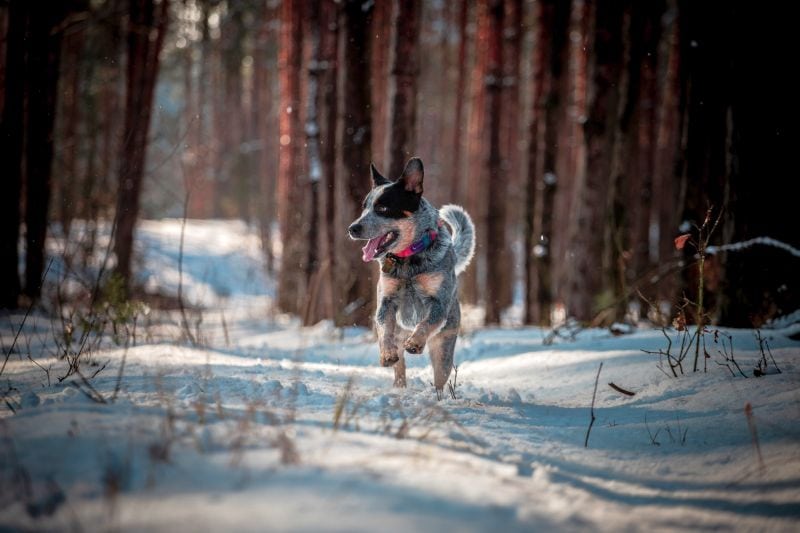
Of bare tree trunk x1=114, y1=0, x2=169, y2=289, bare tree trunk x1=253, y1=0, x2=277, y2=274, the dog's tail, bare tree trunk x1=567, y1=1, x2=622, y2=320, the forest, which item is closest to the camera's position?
the forest

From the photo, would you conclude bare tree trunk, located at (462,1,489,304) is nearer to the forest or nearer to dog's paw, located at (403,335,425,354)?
the forest

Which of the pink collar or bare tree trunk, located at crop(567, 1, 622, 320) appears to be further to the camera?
bare tree trunk, located at crop(567, 1, 622, 320)

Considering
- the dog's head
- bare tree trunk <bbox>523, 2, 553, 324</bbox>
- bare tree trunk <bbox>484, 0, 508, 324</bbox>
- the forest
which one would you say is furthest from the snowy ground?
bare tree trunk <bbox>523, 2, 553, 324</bbox>

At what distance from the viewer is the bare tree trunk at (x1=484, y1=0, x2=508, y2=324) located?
480 inches

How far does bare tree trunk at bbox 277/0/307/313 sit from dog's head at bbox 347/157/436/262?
862 cm

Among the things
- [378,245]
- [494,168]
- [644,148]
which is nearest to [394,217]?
[378,245]

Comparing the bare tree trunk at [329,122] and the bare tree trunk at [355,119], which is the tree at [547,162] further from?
the bare tree trunk at [355,119]

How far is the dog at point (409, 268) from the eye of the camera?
4141 mm

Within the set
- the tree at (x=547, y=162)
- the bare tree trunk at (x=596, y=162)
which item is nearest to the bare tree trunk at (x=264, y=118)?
the tree at (x=547, y=162)

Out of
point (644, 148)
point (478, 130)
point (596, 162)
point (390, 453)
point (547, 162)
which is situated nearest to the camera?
point (390, 453)

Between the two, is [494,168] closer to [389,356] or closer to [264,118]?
[389,356]

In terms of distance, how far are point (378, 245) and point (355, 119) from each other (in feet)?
15.3

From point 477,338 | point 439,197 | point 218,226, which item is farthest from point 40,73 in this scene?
point 218,226

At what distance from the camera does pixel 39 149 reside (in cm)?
934
